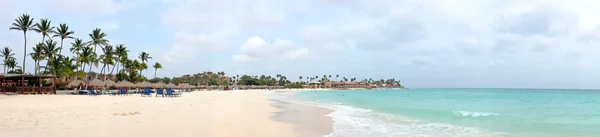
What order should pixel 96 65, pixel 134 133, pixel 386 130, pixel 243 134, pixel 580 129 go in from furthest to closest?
pixel 96 65, pixel 580 129, pixel 386 130, pixel 243 134, pixel 134 133

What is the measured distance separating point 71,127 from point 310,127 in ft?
20.1

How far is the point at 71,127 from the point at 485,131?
34.5ft

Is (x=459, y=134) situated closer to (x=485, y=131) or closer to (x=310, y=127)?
(x=485, y=131)

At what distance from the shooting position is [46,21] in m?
38.4

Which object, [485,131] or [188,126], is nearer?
[188,126]

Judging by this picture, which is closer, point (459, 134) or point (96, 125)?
point (96, 125)

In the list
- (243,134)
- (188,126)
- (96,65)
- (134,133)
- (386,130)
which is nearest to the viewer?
(134,133)

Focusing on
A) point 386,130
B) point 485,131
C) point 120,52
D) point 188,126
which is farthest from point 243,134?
point 120,52

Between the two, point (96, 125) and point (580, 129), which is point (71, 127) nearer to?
point (96, 125)

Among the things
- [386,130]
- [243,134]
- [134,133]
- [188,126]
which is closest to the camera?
[134,133]

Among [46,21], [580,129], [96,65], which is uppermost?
[46,21]

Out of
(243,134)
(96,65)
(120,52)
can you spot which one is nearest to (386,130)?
(243,134)

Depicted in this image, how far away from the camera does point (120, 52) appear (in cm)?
5641

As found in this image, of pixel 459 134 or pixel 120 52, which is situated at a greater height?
pixel 120 52
